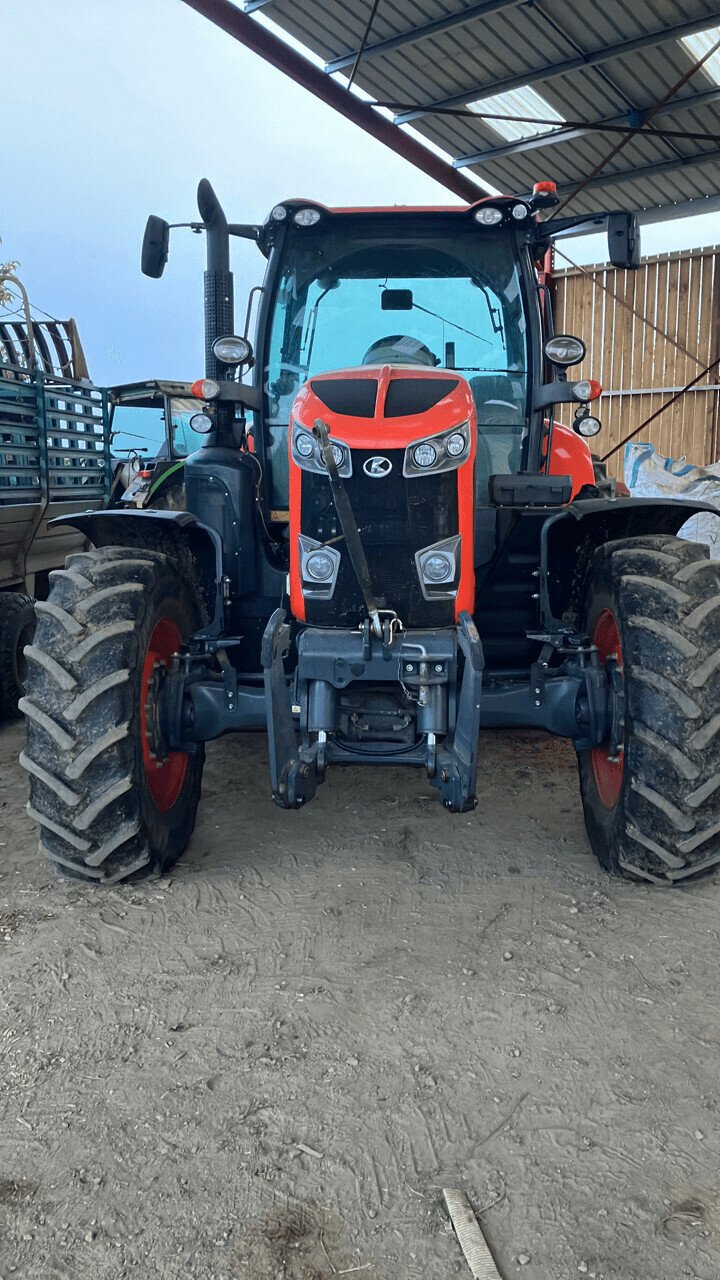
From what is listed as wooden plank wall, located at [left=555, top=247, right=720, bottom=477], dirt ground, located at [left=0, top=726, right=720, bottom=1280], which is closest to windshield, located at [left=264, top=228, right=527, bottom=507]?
dirt ground, located at [left=0, top=726, right=720, bottom=1280]

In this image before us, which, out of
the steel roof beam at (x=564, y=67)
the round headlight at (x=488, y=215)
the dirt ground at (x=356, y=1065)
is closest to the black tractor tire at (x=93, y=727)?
the dirt ground at (x=356, y=1065)

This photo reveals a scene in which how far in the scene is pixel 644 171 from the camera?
11047 mm

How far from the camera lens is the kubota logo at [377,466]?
116 inches

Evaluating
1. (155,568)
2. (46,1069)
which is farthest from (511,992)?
(155,568)

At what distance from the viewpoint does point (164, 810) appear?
10.6 ft

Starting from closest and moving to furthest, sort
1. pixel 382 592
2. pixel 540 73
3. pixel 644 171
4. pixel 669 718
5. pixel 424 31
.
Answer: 1. pixel 669 718
2. pixel 382 592
3. pixel 424 31
4. pixel 540 73
5. pixel 644 171

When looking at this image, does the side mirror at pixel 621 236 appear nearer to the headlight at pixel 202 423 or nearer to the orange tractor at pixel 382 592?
the orange tractor at pixel 382 592

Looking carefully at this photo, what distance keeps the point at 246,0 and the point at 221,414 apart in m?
6.45

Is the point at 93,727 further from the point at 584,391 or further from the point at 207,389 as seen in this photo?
the point at 584,391

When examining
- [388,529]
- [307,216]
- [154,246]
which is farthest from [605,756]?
[154,246]

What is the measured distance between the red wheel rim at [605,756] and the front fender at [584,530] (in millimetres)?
184

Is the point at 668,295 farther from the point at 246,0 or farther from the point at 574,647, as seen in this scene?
the point at 574,647

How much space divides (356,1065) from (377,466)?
1706 mm

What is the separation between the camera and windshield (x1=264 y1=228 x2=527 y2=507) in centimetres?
395
